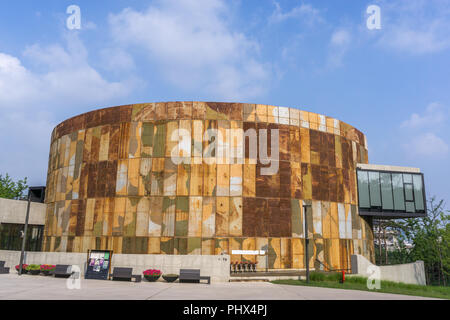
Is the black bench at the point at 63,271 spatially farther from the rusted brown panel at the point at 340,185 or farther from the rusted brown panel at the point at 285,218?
the rusted brown panel at the point at 340,185

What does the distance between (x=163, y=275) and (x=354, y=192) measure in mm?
22859

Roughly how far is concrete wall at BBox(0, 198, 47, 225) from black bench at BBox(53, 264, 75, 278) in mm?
14724

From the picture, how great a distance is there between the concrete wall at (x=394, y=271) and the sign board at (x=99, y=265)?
19088 millimetres

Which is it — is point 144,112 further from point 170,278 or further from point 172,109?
point 170,278

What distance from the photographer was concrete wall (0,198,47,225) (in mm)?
35350

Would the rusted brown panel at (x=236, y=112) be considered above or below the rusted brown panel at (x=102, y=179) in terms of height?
above

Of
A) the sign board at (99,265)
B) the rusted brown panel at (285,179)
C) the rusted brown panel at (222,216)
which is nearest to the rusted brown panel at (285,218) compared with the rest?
the rusted brown panel at (285,179)

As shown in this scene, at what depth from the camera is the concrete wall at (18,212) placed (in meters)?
35.3

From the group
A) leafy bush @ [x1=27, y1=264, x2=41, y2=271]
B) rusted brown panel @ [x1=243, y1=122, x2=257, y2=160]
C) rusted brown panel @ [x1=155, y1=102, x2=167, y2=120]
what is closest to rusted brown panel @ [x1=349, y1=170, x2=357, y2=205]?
rusted brown panel @ [x1=243, y1=122, x2=257, y2=160]

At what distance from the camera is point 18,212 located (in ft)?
120

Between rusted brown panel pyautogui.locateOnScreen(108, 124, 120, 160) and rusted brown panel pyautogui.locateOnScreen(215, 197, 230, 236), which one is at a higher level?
rusted brown panel pyautogui.locateOnScreen(108, 124, 120, 160)

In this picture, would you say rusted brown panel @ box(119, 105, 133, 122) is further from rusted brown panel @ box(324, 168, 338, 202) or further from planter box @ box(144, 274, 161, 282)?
rusted brown panel @ box(324, 168, 338, 202)

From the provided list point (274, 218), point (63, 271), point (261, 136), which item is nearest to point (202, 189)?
point (274, 218)

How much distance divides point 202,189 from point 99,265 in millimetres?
10809
